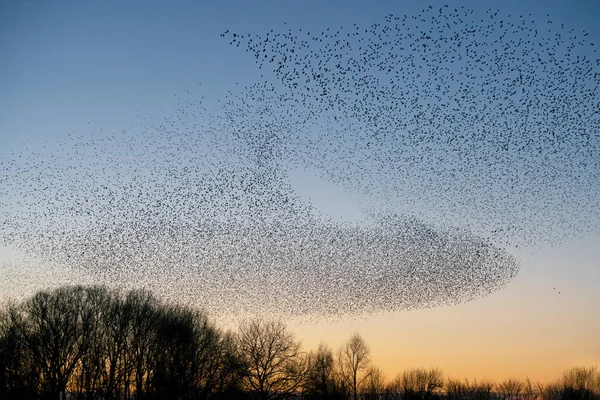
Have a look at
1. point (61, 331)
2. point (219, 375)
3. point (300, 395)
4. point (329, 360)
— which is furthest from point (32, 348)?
point (329, 360)

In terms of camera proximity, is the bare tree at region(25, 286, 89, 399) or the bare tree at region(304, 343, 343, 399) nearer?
the bare tree at region(25, 286, 89, 399)

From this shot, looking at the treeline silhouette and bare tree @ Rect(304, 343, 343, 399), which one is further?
bare tree @ Rect(304, 343, 343, 399)

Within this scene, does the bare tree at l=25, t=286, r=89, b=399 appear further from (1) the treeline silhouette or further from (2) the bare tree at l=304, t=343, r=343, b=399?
(2) the bare tree at l=304, t=343, r=343, b=399

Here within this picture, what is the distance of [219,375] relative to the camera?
8838cm

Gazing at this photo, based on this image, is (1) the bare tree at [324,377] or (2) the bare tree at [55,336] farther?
(1) the bare tree at [324,377]

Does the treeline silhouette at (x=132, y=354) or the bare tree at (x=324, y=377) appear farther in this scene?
the bare tree at (x=324, y=377)

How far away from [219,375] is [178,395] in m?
8.52

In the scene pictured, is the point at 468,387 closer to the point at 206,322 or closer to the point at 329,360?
the point at 329,360

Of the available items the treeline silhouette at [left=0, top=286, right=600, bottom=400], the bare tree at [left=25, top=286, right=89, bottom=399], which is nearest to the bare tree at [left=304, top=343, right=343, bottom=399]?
the treeline silhouette at [left=0, top=286, right=600, bottom=400]

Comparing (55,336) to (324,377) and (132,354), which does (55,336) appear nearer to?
(132,354)

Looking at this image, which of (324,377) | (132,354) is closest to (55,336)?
(132,354)

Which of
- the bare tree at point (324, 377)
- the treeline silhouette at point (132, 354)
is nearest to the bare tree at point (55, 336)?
the treeline silhouette at point (132, 354)

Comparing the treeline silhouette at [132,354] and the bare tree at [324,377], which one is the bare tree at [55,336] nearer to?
the treeline silhouette at [132,354]

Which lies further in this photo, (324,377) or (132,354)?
(324,377)
